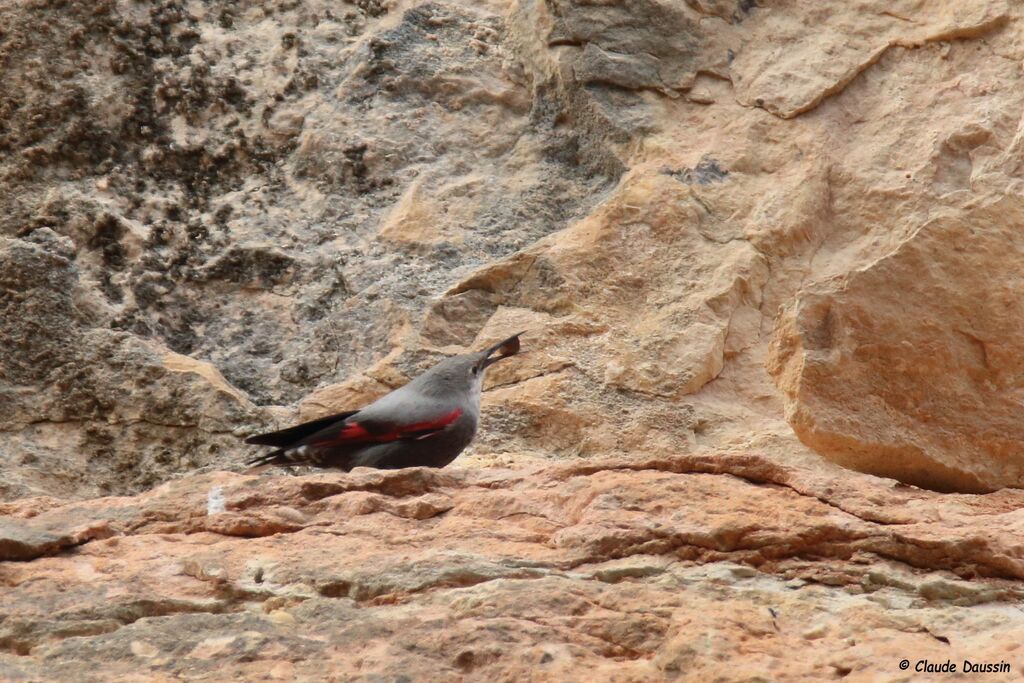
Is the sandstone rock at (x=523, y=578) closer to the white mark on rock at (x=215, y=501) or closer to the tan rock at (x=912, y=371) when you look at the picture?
the white mark on rock at (x=215, y=501)

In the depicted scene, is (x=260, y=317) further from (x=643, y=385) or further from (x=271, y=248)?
(x=643, y=385)

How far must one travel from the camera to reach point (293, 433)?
4.07 m

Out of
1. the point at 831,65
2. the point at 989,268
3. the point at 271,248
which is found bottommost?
the point at 989,268

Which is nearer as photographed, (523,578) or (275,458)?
(523,578)

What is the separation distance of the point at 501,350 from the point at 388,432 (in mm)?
495

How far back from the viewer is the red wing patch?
4105 mm

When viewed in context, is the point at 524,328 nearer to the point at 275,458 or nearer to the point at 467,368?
the point at 467,368

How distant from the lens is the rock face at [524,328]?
9.18 feet

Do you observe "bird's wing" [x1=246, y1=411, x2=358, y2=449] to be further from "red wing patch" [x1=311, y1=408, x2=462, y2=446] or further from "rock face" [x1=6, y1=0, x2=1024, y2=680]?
"rock face" [x1=6, y1=0, x2=1024, y2=680]

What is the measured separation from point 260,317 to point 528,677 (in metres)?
2.37

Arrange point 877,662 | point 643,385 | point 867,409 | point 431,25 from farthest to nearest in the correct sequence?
point 431,25 → point 643,385 → point 867,409 → point 877,662

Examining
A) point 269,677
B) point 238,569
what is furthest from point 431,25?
point 269,677

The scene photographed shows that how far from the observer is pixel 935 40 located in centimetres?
484

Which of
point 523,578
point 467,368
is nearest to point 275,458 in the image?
point 467,368
